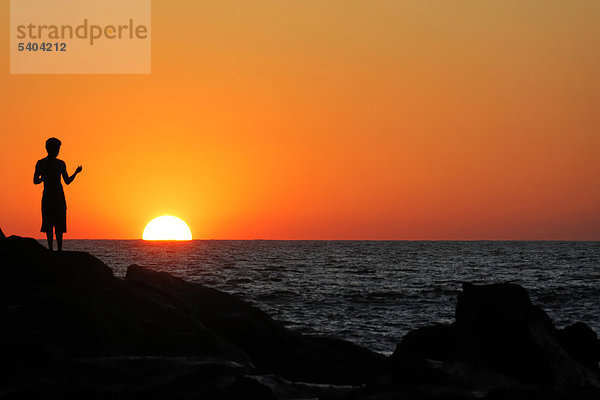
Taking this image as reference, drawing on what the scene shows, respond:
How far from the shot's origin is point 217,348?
11008 mm

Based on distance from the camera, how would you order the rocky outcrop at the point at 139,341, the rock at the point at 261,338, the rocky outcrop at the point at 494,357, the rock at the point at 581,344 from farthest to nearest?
the rock at the point at 261,338
the rock at the point at 581,344
the rocky outcrop at the point at 139,341
the rocky outcrop at the point at 494,357

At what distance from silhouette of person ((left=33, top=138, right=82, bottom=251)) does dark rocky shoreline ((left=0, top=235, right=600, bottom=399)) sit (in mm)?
1118

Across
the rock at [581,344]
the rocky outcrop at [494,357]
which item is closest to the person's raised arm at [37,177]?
the rocky outcrop at [494,357]

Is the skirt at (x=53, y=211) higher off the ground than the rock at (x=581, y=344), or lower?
higher

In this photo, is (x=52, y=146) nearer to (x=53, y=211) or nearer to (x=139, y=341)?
(x=53, y=211)

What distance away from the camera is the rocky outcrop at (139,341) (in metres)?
8.67

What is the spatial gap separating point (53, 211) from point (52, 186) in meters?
0.51

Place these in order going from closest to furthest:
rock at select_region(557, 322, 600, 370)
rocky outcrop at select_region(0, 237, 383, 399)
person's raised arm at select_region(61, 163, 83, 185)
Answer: rocky outcrop at select_region(0, 237, 383, 399) → rock at select_region(557, 322, 600, 370) → person's raised arm at select_region(61, 163, 83, 185)

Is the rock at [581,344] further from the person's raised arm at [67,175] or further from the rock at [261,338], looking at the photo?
the person's raised arm at [67,175]

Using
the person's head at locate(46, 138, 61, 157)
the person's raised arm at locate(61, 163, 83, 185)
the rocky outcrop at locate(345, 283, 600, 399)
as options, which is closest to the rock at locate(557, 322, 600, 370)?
the rocky outcrop at locate(345, 283, 600, 399)

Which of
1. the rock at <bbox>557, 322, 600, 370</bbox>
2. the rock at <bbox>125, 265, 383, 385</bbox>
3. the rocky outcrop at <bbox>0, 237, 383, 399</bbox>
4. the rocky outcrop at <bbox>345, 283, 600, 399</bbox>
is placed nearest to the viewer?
the rocky outcrop at <bbox>345, 283, 600, 399</bbox>

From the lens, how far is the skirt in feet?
44.8

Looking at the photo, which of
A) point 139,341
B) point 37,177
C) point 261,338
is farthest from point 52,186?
point 261,338

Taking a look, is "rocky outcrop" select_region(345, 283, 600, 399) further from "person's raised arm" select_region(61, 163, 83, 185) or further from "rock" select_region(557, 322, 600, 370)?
"person's raised arm" select_region(61, 163, 83, 185)
